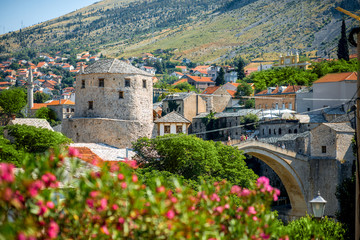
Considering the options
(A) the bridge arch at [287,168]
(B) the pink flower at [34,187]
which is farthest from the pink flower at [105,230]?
(A) the bridge arch at [287,168]

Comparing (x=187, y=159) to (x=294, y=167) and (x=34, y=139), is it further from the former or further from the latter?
(x=294, y=167)

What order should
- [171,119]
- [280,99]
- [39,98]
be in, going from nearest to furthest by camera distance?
[171,119] → [280,99] → [39,98]

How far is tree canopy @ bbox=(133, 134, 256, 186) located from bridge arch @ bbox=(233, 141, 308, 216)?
9232 millimetres

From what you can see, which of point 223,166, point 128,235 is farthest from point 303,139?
point 128,235

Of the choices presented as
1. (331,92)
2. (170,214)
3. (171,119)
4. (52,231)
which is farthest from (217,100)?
(52,231)

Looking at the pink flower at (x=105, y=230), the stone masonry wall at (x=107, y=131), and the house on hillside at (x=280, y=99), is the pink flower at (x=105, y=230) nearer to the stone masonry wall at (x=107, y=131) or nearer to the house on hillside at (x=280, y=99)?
the stone masonry wall at (x=107, y=131)

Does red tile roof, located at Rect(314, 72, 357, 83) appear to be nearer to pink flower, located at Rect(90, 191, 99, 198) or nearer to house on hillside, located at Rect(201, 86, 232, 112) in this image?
house on hillside, located at Rect(201, 86, 232, 112)

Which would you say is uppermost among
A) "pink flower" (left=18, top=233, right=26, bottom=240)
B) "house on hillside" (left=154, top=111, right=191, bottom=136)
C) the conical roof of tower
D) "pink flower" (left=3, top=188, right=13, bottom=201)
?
the conical roof of tower

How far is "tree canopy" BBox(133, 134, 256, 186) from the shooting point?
3659 cm

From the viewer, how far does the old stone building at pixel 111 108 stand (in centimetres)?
4528

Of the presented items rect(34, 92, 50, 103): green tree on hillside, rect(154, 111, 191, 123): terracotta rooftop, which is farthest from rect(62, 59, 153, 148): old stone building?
rect(34, 92, 50, 103): green tree on hillside

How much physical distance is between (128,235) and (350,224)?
62.6 feet

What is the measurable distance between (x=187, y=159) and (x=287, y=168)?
16.9 meters

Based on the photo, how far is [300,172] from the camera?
50375 mm
